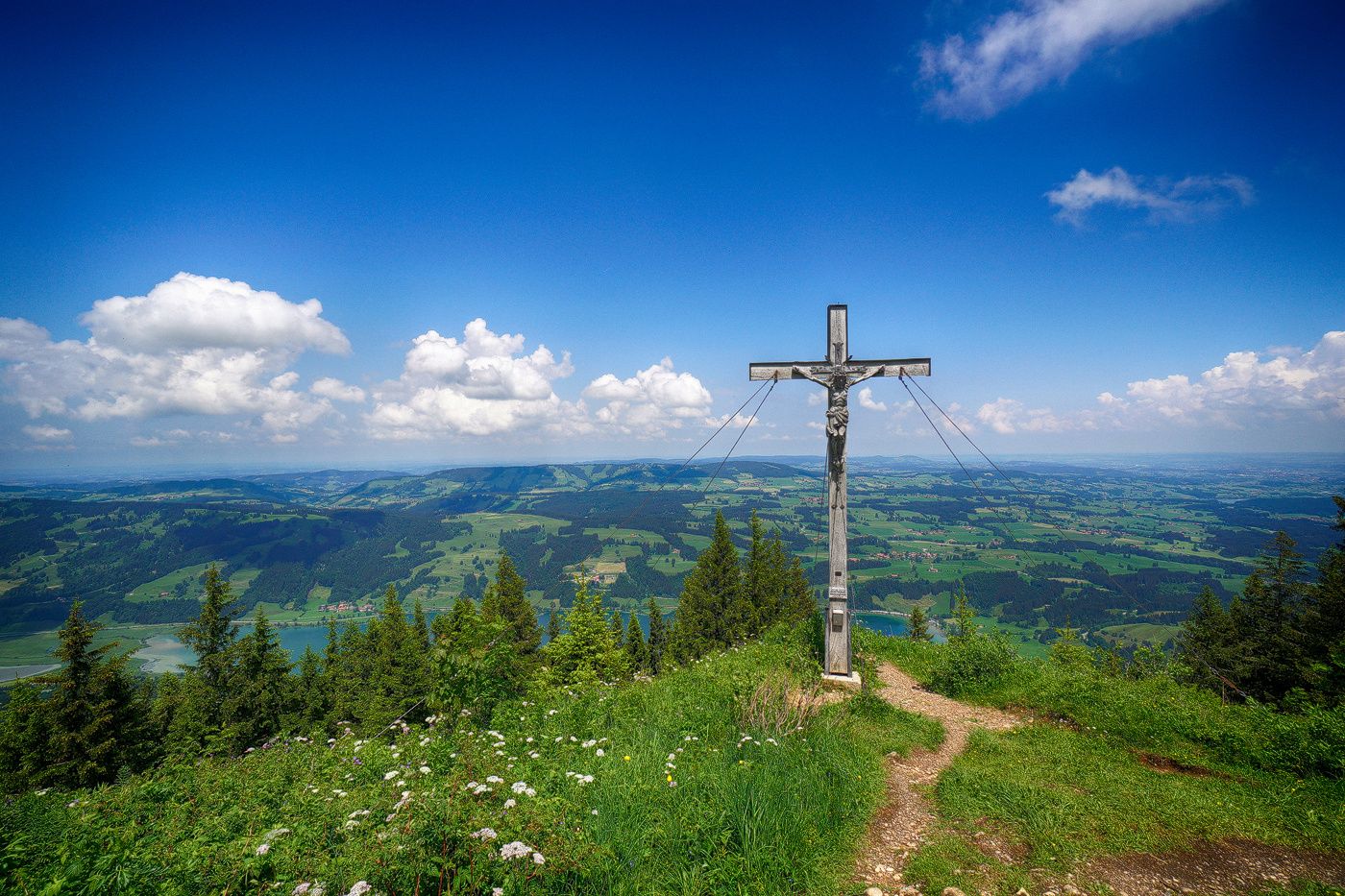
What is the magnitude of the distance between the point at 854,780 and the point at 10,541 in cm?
30146

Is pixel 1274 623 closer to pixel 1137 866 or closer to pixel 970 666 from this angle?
pixel 970 666

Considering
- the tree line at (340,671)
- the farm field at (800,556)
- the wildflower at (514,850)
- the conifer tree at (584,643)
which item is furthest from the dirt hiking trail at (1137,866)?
the farm field at (800,556)

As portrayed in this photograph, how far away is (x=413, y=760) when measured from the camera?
5.12 meters

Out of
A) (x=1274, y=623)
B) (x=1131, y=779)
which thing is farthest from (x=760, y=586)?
(x=1274, y=623)

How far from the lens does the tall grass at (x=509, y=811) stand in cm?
295

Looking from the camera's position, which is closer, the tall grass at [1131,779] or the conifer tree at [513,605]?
the tall grass at [1131,779]

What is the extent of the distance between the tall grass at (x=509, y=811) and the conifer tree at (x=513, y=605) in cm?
2211

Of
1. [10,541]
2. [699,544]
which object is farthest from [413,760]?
[10,541]

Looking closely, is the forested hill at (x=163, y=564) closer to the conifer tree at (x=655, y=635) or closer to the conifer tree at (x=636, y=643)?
the conifer tree at (x=636, y=643)

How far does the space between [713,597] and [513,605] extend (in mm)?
11945

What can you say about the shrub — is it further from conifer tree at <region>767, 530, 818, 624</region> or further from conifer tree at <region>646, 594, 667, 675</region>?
conifer tree at <region>646, 594, 667, 675</region>

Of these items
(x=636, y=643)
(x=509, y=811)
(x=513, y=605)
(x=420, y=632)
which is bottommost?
(x=636, y=643)

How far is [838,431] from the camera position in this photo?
8.23 meters

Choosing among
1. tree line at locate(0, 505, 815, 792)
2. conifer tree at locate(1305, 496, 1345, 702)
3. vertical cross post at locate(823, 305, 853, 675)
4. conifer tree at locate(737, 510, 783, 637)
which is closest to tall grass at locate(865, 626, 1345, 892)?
vertical cross post at locate(823, 305, 853, 675)
